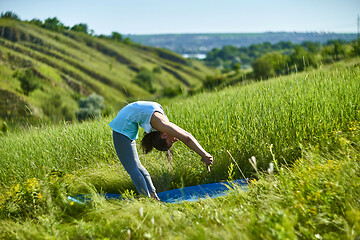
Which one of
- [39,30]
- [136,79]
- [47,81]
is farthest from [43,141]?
[136,79]

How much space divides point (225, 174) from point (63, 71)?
7937cm

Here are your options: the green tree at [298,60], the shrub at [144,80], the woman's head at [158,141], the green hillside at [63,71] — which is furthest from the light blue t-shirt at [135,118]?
the shrub at [144,80]

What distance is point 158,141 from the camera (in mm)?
3406

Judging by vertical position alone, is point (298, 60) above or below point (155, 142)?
above

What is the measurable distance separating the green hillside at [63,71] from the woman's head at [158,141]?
99.7 feet

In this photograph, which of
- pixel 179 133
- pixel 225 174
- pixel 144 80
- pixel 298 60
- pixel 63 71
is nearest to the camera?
pixel 179 133

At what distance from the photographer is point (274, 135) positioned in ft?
13.9

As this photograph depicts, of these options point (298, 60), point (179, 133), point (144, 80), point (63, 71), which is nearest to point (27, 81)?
point (63, 71)

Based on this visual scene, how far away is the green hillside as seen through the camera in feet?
188

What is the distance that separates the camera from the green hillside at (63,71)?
57156 mm

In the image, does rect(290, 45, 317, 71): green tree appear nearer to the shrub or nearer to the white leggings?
the white leggings

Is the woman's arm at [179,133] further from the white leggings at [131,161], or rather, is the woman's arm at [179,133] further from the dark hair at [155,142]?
the white leggings at [131,161]

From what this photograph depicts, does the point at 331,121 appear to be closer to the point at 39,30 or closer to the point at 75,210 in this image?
the point at 75,210

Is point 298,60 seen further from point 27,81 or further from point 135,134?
point 27,81
